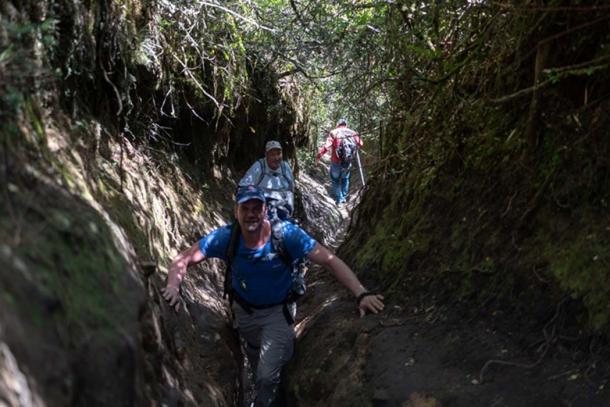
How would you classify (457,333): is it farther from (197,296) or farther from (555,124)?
(197,296)

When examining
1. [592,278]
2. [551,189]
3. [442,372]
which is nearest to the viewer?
[592,278]

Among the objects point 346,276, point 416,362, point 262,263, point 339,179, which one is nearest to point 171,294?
point 262,263

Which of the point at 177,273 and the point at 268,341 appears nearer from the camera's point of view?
the point at 177,273

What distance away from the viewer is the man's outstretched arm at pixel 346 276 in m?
5.56

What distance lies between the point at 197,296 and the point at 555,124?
429 cm

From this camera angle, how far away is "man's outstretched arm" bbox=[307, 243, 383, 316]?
18.2 feet

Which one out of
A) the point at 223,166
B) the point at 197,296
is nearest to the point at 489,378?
the point at 197,296

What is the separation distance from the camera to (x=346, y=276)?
218 inches

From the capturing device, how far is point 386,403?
4.63 m

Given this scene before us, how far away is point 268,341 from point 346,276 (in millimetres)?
1036

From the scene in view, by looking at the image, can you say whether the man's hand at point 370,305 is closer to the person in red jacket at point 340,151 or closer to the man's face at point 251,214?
the man's face at point 251,214

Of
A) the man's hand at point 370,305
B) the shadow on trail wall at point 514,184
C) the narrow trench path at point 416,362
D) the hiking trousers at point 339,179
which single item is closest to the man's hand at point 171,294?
the narrow trench path at point 416,362

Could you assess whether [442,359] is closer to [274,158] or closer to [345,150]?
[274,158]

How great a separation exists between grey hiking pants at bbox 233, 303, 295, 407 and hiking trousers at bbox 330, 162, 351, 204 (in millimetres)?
8563
